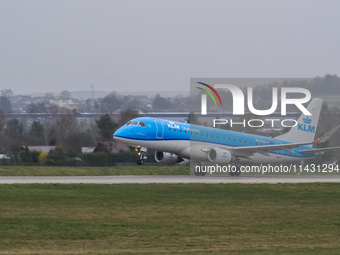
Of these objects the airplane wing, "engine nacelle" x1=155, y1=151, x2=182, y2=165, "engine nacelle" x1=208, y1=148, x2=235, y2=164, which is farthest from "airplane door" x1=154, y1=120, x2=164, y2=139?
the airplane wing

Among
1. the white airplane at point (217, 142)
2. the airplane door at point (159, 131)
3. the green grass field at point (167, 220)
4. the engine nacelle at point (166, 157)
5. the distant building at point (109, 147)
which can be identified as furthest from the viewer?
the distant building at point (109, 147)

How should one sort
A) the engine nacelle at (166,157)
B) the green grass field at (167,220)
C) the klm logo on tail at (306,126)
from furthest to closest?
the klm logo on tail at (306,126) < the engine nacelle at (166,157) < the green grass field at (167,220)

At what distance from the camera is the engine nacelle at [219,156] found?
4772 centimetres

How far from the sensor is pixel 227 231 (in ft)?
68.0

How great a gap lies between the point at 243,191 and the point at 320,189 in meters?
4.02

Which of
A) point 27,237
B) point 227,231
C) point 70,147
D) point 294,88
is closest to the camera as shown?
point 27,237

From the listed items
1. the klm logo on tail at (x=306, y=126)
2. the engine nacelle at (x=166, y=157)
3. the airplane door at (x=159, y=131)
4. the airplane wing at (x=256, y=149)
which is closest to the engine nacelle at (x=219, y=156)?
the airplane wing at (x=256, y=149)

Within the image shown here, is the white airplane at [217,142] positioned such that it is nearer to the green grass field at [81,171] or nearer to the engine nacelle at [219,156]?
the engine nacelle at [219,156]

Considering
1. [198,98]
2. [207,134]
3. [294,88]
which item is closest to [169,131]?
[207,134]

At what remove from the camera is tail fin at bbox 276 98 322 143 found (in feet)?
170

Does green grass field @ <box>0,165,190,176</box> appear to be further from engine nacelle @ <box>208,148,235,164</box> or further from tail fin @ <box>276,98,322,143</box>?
tail fin @ <box>276,98,322,143</box>

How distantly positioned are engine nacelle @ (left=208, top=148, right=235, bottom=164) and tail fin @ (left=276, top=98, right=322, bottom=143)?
5636 mm

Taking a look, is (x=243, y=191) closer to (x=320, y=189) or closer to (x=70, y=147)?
(x=320, y=189)

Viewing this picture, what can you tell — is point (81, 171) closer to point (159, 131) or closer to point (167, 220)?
point (159, 131)
